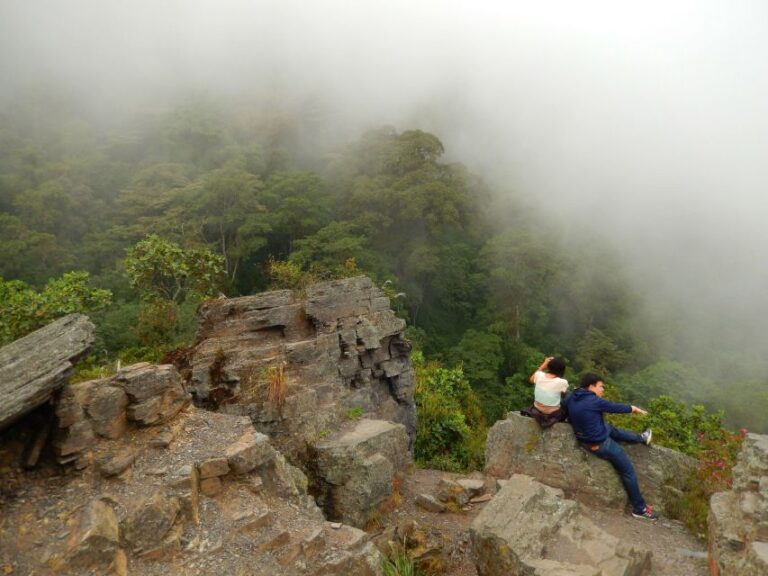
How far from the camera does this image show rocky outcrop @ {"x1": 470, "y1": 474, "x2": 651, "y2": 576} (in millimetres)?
5383

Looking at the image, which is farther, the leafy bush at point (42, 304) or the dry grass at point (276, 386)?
the leafy bush at point (42, 304)

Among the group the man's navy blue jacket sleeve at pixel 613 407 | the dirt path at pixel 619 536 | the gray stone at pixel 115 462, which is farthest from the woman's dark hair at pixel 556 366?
the gray stone at pixel 115 462

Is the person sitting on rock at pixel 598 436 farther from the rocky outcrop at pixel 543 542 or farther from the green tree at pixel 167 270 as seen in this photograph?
the green tree at pixel 167 270

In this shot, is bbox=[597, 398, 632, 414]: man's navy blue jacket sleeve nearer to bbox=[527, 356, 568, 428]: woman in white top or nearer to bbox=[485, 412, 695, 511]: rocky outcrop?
bbox=[527, 356, 568, 428]: woman in white top

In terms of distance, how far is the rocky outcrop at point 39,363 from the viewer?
495cm

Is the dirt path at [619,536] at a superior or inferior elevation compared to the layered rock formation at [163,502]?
inferior

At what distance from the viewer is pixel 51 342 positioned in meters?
5.82

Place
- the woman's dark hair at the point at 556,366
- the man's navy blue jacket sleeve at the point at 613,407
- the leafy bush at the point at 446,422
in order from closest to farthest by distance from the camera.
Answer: the man's navy blue jacket sleeve at the point at 613,407, the woman's dark hair at the point at 556,366, the leafy bush at the point at 446,422

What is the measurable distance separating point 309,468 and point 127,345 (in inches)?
451

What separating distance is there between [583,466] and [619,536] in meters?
0.97

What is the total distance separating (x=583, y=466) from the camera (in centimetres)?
707

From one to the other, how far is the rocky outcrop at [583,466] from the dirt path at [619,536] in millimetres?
284

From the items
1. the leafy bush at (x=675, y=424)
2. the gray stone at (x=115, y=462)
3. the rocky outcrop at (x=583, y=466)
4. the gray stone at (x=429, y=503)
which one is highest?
the gray stone at (x=115, y=462)

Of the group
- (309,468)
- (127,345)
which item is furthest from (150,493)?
(127,345)
